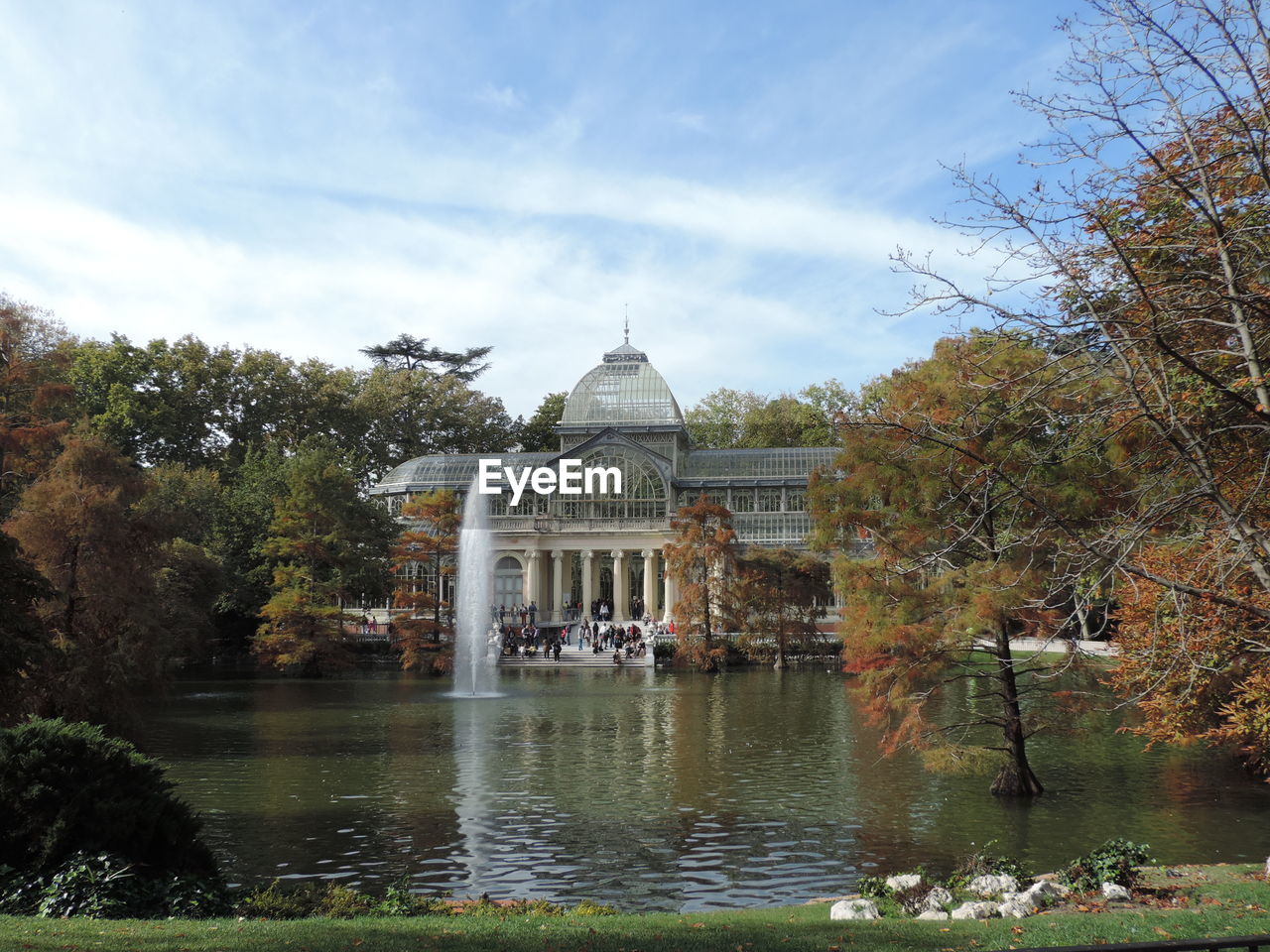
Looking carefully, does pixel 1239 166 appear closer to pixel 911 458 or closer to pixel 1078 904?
pixel 1078 904

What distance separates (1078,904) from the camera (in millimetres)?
9594

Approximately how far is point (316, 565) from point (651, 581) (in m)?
21.9

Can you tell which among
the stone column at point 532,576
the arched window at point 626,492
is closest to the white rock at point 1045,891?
the arched window at point 626,492

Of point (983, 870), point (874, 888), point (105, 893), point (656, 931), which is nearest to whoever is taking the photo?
point (656, 931)

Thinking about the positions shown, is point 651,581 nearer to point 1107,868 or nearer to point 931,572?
point 931,572

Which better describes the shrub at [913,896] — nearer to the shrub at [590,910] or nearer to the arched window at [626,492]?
the shrub at [590,910]

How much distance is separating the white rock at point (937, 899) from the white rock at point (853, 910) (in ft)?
1.89

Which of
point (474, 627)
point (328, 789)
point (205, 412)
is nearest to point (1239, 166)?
point (328, 789)

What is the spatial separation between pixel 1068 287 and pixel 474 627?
33780 mm

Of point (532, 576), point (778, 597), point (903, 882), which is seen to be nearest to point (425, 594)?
point (778, 597)

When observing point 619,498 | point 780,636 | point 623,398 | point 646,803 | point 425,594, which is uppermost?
point 623,398

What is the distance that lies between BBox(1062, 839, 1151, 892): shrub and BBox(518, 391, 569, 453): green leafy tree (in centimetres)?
6921

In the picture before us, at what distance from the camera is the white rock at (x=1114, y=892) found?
31.8ft

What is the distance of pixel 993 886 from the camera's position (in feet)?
34.6
